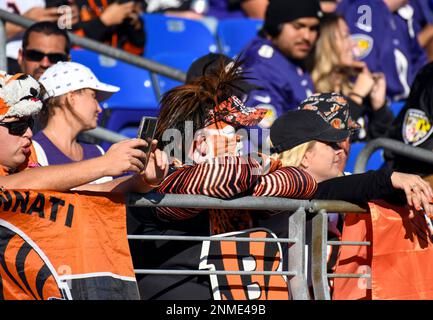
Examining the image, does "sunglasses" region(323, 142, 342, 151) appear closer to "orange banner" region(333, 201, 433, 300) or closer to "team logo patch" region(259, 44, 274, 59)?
"orange banner" region(333, 201, 433, 300)

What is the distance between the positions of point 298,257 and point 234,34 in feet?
14.7

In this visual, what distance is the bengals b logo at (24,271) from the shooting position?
3869mm

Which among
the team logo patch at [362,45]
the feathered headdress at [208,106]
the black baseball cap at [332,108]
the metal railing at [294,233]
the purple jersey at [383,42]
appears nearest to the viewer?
the metal railing at [294,233]

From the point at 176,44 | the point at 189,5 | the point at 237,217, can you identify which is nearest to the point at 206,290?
the point at 237,217

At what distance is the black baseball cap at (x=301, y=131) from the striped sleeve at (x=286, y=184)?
577 millimetres

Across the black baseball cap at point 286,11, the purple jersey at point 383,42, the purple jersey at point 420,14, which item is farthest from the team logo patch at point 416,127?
the purple jersey at point 420,14

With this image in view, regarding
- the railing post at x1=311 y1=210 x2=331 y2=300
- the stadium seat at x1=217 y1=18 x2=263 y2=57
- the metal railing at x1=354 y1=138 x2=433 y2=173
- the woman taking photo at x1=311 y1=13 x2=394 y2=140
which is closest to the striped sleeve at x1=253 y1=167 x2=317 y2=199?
the railing post at x1=311 y1=210 x2=331 y2=300

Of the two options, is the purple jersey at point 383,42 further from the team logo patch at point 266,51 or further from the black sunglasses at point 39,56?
the black sunglasses at point 39,56

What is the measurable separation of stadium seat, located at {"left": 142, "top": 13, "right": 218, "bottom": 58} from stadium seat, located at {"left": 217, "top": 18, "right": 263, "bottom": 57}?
0.09 meters

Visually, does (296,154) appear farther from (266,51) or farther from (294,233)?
(266,51)

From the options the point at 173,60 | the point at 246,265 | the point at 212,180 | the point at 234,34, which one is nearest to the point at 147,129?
the point at 212,180

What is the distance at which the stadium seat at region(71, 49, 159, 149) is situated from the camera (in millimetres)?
7188

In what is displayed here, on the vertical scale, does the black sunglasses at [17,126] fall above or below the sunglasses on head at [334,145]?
above

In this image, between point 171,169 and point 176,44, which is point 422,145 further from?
point 176,44
